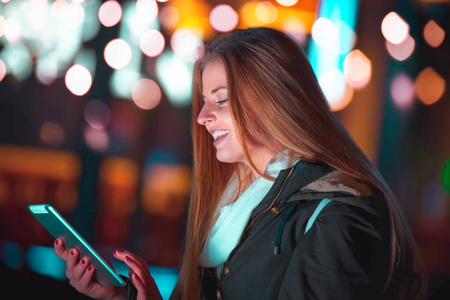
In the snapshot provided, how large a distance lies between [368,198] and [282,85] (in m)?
0.43

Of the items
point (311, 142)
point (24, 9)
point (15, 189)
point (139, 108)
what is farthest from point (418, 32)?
point (15, 189)

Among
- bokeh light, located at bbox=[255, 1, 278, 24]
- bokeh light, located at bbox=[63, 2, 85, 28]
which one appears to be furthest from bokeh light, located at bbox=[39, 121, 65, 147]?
bokeh light, located at bbox=[255, 1, 278, 24]

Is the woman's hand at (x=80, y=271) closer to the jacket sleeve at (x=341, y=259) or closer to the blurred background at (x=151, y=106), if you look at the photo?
the jacket sleeve at (x=341, y=259)

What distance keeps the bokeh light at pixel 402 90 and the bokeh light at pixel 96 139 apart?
89.4 inches

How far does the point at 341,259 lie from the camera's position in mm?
980

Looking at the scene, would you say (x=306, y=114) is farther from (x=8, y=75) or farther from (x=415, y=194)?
(x=8, y=75)

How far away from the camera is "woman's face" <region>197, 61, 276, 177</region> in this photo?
1.37 meters

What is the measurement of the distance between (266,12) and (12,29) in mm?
2021

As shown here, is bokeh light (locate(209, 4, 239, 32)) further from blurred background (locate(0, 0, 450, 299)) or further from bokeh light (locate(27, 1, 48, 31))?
bokeh light (locate(27, 1, 48, 31))

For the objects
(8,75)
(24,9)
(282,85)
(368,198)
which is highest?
(24,9)

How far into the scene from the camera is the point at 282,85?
128 cm

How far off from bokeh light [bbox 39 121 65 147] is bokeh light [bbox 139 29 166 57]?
3.18ft

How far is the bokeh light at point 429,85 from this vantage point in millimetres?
3295

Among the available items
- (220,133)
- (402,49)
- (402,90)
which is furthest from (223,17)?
(220,133)
